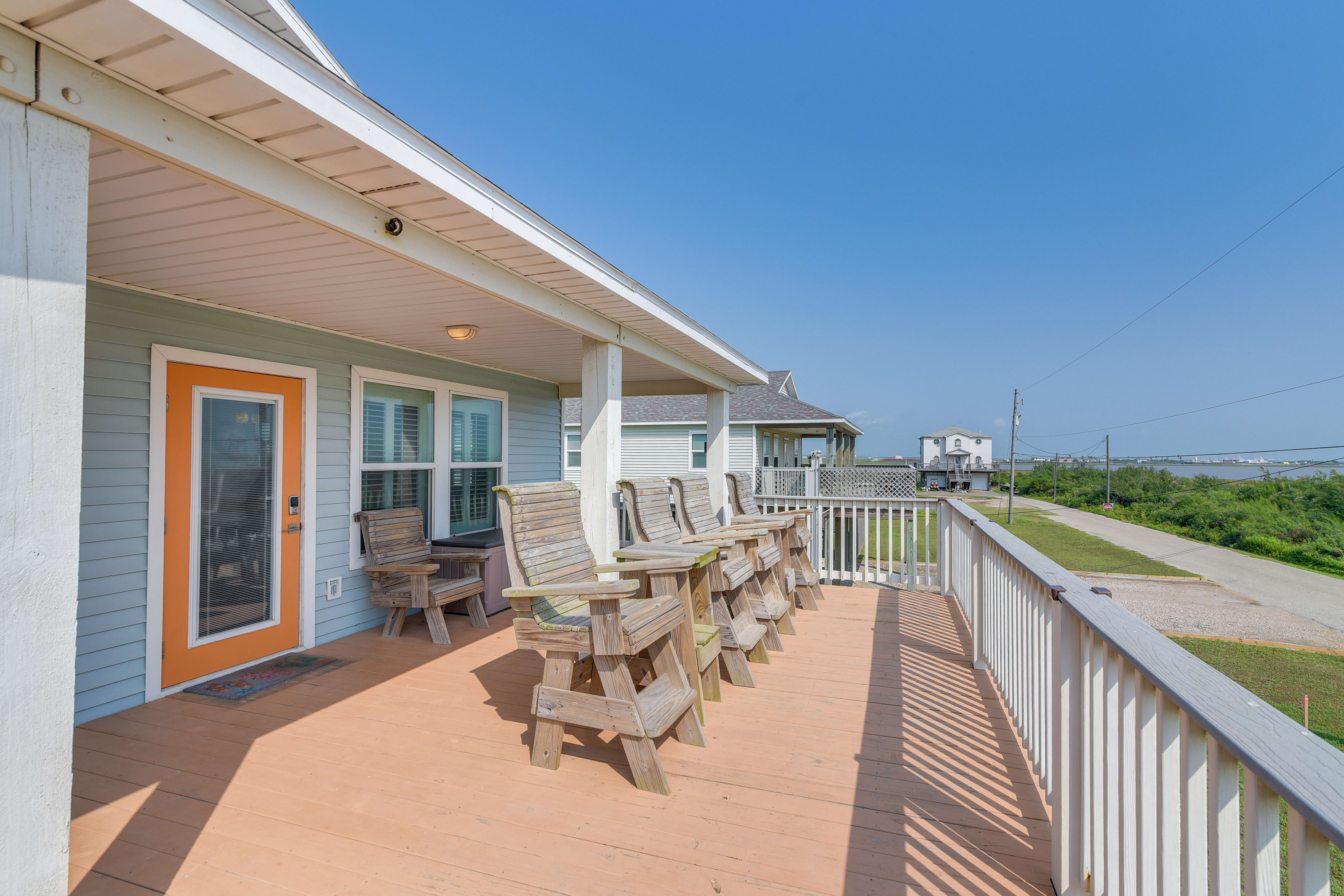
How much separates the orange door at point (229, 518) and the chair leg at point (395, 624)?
598 millimetres

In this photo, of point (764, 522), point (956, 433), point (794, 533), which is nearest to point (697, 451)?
point (794, 533)

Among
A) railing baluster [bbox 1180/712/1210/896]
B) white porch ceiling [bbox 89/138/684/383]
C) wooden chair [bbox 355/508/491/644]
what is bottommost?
wooden chair [bbox 355/508/491/644]

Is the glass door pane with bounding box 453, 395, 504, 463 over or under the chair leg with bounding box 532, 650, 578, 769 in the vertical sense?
over

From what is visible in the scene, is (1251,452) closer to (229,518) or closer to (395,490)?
(395,490)

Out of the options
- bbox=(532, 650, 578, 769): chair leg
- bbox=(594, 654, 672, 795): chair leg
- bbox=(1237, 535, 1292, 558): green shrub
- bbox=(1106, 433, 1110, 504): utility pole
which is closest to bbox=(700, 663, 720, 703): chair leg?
bbox=(594, 654, 672, 795): chair leg

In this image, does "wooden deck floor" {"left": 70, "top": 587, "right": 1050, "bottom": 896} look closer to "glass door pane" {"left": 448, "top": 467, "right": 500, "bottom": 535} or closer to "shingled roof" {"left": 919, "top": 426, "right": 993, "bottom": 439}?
"glass door pane" {"left": 448, "top": 467, "right": 500, "bottom": 535}

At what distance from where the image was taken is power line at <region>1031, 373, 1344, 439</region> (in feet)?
82.9

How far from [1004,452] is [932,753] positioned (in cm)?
5660

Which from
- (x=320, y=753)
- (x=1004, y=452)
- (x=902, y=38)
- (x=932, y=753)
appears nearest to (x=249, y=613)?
(x=320, y=753)

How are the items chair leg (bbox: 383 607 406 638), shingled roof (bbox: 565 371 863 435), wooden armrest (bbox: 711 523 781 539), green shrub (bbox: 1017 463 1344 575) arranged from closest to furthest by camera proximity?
wooden armrest (bbox: 711 523 781 539), chair leg (bbox: 383 607 406 638), green shrub (bbox: 1017 463 1344 575), shingled roof (bbox: 565 371 863 435)

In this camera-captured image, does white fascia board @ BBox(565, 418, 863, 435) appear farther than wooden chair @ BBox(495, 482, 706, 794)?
Yes

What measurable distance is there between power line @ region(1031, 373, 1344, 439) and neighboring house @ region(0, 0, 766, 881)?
31.9m

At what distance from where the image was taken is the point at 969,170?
19391mm

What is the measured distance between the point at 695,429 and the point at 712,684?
45.3ft
